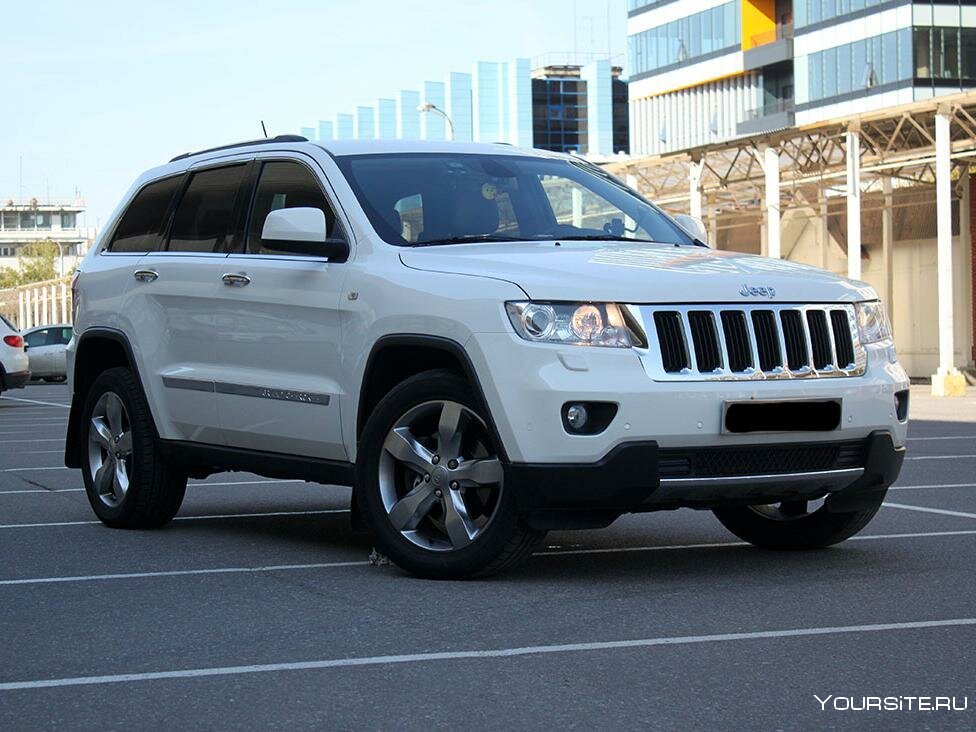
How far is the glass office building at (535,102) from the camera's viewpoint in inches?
5064

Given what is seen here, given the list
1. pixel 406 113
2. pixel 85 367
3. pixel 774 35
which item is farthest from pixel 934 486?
pixel 406 113

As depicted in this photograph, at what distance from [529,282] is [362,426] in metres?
1.18

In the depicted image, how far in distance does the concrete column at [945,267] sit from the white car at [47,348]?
Answer: 22.1 metres

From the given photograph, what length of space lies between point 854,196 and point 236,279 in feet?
85.4

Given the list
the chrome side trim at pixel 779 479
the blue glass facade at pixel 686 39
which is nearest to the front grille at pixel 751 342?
the chrome side trim at pixel 779 479

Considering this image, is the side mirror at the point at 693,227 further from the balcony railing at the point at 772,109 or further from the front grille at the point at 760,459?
the balcony railing at the point at 772,109

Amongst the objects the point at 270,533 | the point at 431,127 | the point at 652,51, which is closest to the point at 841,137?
the point at 270,533

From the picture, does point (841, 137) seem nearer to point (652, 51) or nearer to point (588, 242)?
point (588, 242)

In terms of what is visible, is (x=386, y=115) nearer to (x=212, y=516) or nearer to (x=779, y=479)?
(x=212, y=516)

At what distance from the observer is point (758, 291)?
278 inches

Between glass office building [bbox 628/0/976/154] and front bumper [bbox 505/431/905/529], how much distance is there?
1913 inches

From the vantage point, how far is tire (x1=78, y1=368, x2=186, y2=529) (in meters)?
9.11

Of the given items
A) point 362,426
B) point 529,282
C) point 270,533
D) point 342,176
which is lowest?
point 270,533

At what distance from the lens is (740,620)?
20.1 ft
